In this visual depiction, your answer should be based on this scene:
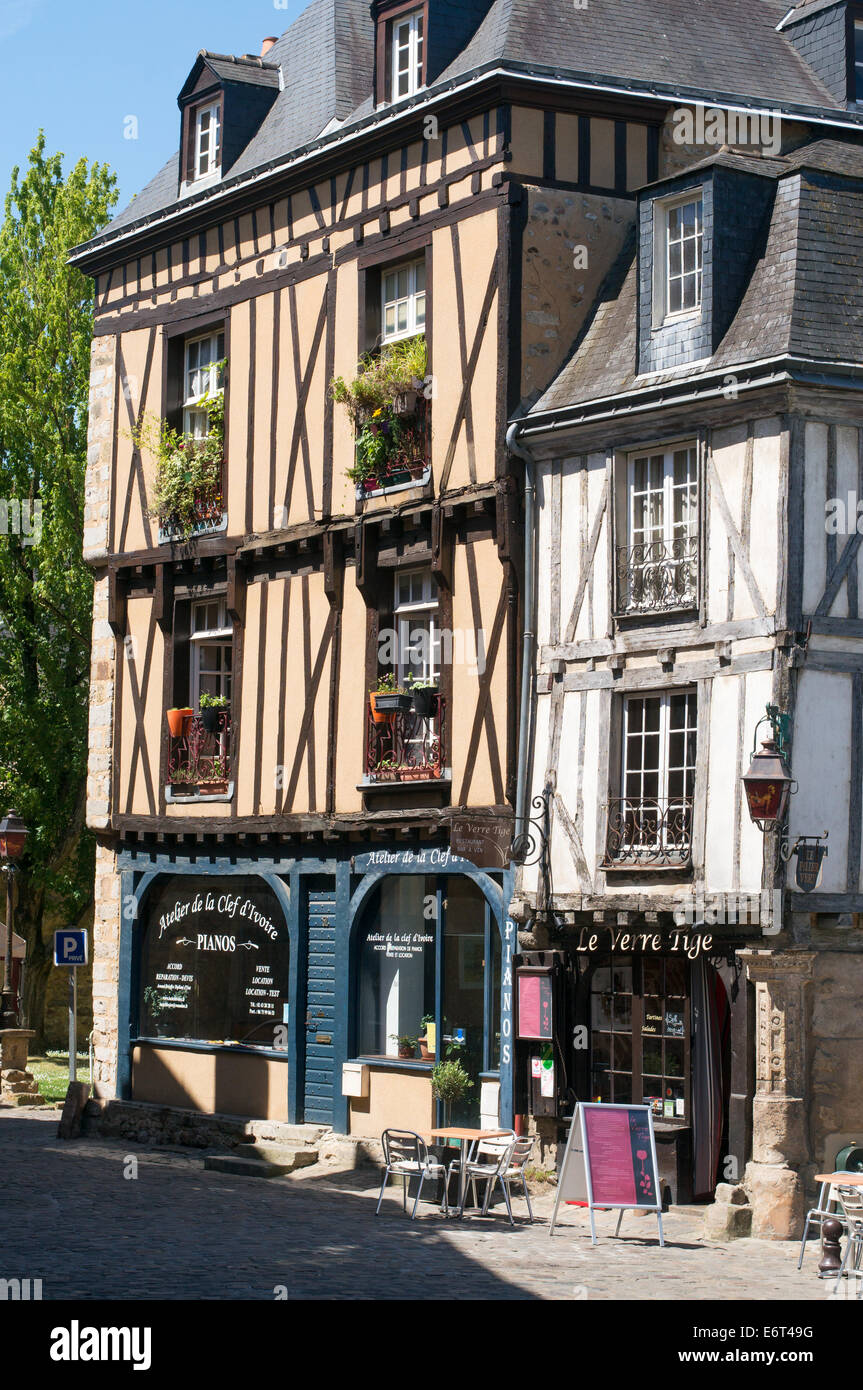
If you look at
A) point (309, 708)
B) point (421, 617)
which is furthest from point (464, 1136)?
point (309, 708)

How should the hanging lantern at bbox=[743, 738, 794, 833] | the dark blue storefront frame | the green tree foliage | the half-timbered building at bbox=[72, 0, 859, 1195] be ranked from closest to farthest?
the hanging lantern at bbox=[743, 738, 794, 833]
the half-timbered building at bbox=[72, 0, 859, 1195]
the dark blue storefront frame
the green tree foliage

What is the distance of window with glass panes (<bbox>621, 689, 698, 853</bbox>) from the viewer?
48.2 ft

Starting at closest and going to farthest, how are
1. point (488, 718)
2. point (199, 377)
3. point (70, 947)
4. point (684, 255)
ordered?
point (684, 255), point (488, 718), point (70, 947), point (199, 377)

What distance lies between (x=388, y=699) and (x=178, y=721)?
148 inches

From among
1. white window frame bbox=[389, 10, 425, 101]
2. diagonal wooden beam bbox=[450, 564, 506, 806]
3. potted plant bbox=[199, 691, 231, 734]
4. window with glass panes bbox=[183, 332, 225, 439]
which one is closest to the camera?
diagonal wooden beam bbox=[450, 564, 506, 806]

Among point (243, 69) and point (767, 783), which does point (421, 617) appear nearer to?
point (767, 783)

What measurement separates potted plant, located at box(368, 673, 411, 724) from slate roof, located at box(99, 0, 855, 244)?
5260mm

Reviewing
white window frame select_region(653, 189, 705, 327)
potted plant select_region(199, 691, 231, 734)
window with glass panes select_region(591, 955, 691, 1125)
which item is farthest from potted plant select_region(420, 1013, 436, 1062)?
white window frame select_region(653, 189, 705, 327)

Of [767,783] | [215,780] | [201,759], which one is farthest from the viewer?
[201,759]

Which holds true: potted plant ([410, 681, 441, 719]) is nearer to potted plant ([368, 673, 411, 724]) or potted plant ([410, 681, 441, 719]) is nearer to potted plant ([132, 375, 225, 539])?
potted plant ([368, 673, 411, 724])

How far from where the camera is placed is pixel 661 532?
15.1 m

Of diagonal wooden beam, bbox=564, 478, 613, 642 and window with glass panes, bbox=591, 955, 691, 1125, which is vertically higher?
diagonal wooden beam, bbox=564, 478, 613, 642

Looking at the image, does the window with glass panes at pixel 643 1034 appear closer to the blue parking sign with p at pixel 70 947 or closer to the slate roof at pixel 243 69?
the blue parking sign with p at pixel 70 947

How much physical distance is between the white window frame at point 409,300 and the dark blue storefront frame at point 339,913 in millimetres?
4732
